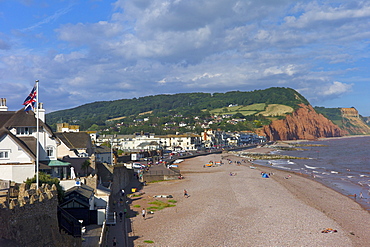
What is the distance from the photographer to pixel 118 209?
31.5 metres

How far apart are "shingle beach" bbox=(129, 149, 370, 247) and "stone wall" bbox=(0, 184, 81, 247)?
10.6 meters

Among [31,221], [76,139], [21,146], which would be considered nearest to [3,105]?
[21,146]

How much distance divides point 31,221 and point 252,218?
21215 millimetres

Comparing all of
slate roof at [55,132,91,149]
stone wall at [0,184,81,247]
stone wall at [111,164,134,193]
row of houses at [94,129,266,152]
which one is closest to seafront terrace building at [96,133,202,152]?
row of houses at [94,129,266,152]

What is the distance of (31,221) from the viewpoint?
1169 centimetres

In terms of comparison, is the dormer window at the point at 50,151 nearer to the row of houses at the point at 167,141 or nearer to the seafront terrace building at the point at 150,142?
the row of houses at the point at 167,141

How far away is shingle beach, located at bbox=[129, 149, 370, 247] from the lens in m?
24.2

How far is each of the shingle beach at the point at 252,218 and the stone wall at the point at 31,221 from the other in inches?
419

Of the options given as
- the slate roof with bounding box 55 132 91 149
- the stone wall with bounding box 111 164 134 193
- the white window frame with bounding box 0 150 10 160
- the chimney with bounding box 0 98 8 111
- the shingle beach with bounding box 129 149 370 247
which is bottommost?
the shingle beach with bounding box 129 149 370 247

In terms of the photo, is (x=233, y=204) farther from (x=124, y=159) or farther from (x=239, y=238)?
(x=124, y=159)

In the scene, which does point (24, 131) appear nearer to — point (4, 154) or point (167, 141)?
point (4, 154)

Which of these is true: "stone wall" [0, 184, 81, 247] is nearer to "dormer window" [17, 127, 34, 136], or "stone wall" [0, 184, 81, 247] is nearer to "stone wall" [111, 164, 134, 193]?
"dormer window" [17, 127, 34, 136]

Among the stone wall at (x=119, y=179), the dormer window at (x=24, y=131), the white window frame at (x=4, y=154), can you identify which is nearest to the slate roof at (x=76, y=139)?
the stone wall at (x=119, y=179)

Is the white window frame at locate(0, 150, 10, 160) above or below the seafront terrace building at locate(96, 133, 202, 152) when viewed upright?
below
